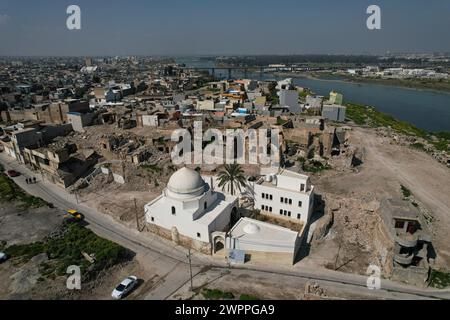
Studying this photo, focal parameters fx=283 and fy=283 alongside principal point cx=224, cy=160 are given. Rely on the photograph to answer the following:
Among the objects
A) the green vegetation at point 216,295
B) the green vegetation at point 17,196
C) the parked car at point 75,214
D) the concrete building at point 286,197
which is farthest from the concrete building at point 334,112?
the green vegetation at point 17,196

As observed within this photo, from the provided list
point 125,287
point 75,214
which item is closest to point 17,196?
point 75,214

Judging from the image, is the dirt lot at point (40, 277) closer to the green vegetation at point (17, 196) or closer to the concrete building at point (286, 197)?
the green vegetation at point (17, 196)

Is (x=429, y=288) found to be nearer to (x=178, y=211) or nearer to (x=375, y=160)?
(x=178, y=211)

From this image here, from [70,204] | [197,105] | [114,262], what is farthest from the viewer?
[197,105]
